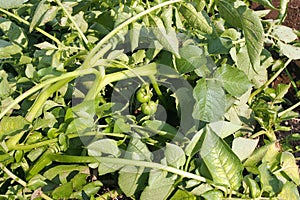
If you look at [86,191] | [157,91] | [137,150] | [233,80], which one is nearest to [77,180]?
[86,191]

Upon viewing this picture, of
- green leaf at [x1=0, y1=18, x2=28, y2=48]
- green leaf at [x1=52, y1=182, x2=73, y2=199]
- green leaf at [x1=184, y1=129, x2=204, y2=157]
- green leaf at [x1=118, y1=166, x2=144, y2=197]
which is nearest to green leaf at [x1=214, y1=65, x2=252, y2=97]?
green leaf at [x1=184, y1=129, x2=204, y2=157]

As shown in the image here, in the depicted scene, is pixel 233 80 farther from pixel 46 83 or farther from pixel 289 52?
pixel 46 83

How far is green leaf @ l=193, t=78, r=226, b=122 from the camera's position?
34.9 inches

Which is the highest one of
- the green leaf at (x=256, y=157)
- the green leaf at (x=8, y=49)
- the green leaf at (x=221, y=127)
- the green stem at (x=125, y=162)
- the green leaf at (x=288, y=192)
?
the green leaf at (x=8, y=49)

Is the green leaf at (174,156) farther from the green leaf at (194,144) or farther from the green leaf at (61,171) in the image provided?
the green leaf at (61,171)

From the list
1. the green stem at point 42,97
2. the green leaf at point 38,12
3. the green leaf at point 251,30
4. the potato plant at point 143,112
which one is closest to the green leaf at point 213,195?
the potato plant at point 143,112

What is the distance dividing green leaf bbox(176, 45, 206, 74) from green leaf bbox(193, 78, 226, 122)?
0.12ft

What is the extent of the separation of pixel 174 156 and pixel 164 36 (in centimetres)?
22

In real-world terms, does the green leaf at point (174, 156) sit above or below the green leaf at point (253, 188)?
above

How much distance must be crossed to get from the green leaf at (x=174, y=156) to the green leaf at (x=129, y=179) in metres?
0.07

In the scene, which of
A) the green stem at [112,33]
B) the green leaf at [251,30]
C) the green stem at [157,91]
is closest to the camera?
the green leaf at [251,30]

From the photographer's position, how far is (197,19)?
0.94 meters

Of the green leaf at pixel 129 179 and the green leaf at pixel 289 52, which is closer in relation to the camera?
the green leaf at pixel 129 179

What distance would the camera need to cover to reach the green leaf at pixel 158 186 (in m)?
0.87
